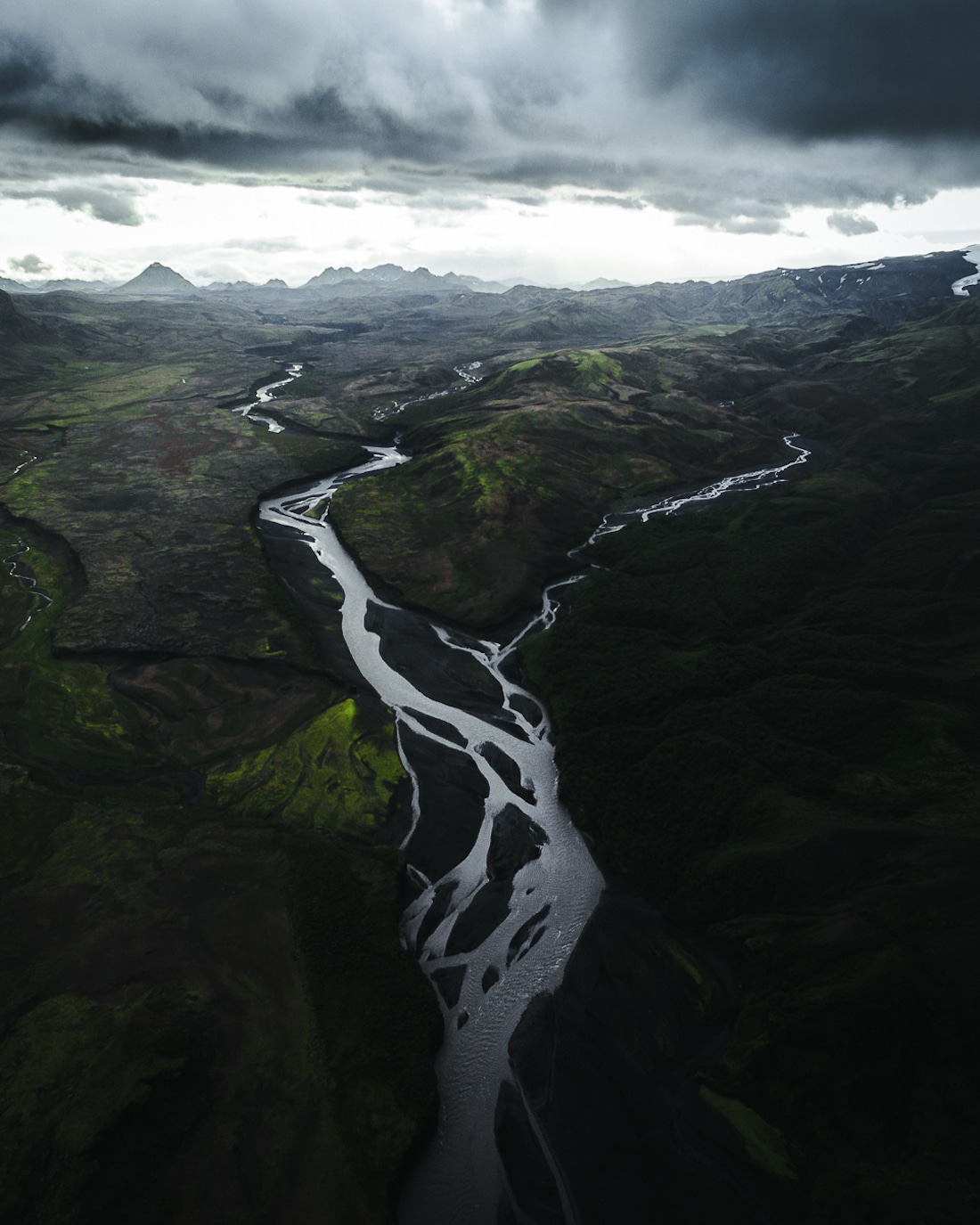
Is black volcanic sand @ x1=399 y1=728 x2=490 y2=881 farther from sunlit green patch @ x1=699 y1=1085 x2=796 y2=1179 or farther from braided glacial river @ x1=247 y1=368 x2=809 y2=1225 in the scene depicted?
sunlit green patch @ x1=699 y1=1085 x2=796 y2=1179

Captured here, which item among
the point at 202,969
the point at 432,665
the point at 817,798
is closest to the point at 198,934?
the point at 202,969

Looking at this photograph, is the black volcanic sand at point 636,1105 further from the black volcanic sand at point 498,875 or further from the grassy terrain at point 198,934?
the grassy terrain at point 198,934

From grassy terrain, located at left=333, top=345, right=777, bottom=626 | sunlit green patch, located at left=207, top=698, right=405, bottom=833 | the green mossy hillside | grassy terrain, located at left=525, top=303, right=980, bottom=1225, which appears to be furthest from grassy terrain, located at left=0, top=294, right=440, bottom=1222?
Answer: grassy terrain, located at left=333, top=345, right=777, bottom=626

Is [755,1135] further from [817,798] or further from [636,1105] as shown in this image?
[817,798]

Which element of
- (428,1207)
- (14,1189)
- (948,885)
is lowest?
(428,1207)

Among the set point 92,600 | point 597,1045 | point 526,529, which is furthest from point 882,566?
point 92,600

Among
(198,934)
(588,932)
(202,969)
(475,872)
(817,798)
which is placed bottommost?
(475,872)

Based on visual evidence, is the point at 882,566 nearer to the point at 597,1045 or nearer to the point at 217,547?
the point at 597,1045

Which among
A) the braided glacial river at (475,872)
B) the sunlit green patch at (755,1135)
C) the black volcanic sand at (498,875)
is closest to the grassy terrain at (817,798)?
the sunlit green patch at (755,1135)
